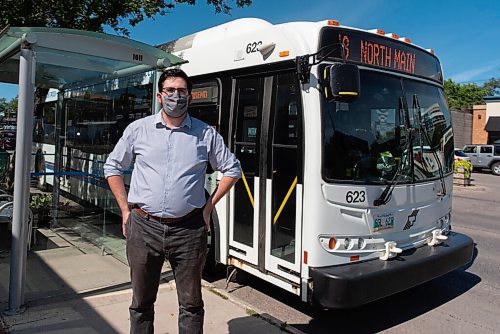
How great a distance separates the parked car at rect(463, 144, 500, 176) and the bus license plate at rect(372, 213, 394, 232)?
25.4m

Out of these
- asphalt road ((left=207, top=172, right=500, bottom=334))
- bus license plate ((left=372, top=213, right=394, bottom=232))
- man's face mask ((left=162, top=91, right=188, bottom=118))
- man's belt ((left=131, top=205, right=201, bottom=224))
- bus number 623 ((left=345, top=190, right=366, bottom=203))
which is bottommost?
asphalt road ((left=207, top=172, right=500, bottom=334))

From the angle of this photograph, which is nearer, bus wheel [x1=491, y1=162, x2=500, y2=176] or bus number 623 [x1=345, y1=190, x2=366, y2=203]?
bus number 623 [x1=345, y1=190, x2=366, y2=203]

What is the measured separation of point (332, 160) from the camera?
4086 mm

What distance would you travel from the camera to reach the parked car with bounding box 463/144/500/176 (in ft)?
86.7

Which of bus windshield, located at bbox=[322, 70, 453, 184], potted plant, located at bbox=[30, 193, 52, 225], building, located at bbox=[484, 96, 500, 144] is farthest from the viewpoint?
building, located at bbox=[484, 96, 500, 144]

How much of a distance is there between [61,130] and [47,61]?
3489 millimetres

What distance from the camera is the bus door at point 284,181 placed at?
165 inches

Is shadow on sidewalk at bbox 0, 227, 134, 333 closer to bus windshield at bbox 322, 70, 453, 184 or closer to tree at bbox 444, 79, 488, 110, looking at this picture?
bus windshield at bbox 322, 70, 453, 184

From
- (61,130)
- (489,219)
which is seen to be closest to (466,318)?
(489,219)

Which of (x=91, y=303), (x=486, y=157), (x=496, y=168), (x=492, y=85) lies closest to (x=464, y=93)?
(x=492, y=85)

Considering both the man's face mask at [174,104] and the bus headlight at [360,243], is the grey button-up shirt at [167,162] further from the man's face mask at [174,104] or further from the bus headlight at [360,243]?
the bus headlight at [360,243]

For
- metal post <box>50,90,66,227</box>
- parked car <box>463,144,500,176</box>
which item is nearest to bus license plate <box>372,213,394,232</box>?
metal post <box>50,90,66,227</box>

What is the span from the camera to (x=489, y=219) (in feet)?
35.0

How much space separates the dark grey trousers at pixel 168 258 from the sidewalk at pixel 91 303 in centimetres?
94
